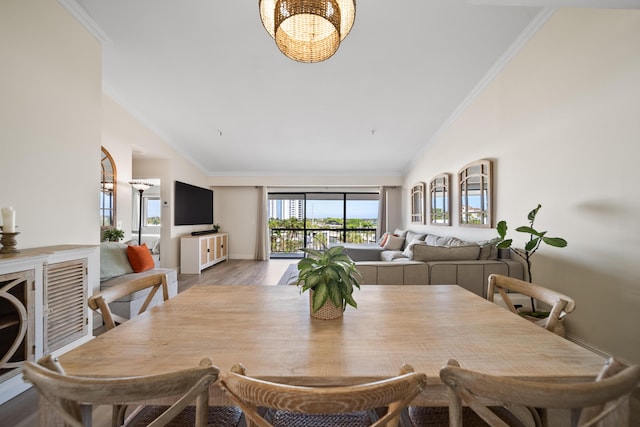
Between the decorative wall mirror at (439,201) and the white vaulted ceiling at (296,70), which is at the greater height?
the white vaulted ceiling at (296,70)

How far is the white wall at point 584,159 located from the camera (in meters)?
1.95

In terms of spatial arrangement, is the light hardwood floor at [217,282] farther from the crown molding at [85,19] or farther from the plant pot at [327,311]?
the crown molding at [85,19]

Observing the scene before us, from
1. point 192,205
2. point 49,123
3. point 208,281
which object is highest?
point 49,123

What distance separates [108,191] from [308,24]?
3.64 m

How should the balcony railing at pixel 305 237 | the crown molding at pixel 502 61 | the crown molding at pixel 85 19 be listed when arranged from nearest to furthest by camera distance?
1. the crown molding at pixel 85 19
2. the crown molding at pixel 502 61
3. the balcony railing at pixel 305 237

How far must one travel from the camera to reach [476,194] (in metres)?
3.80

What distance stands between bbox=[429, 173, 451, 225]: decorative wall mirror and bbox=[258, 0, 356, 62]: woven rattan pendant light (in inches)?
144

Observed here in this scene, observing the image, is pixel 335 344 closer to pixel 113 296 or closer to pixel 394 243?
pixel 113 296

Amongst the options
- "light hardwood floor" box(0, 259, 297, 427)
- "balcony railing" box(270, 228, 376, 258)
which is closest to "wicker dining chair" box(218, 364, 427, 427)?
"light hardwood floor" box(0, 259, 297, 427)

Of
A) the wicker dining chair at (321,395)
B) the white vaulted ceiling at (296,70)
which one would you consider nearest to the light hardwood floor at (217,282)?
the wicker dining chair at (321,395)

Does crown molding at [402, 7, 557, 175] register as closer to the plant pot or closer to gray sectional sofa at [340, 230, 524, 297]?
gray sectional sofa at [340, 230, 524, 297]

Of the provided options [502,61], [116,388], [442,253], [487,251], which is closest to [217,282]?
[442,253]

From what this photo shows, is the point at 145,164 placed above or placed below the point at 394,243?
above

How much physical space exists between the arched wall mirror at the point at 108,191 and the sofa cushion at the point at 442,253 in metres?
3.97
